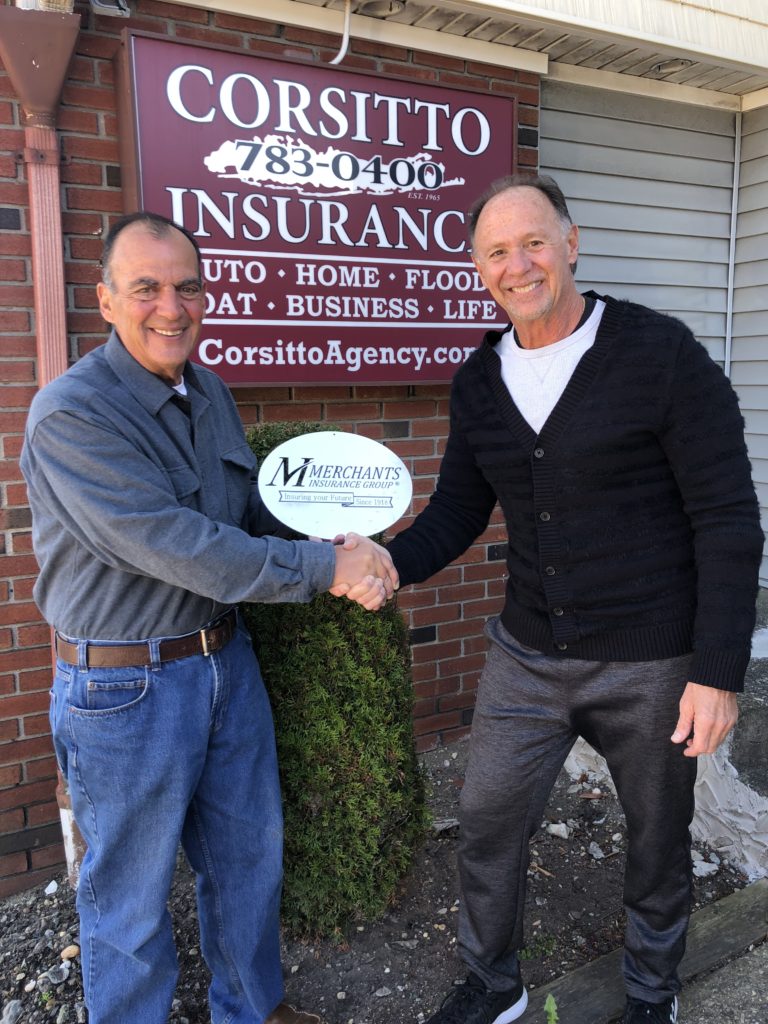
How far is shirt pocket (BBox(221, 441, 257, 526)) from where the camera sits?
201 centimetres

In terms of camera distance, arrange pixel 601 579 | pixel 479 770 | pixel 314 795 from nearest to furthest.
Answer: pixel 601 579 < pixel 479 770 < pixel 314 795

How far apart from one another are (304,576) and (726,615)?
0.96 m

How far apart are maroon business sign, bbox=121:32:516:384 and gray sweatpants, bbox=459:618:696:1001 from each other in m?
1.47

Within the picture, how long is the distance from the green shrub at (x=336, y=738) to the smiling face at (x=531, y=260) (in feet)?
2.40

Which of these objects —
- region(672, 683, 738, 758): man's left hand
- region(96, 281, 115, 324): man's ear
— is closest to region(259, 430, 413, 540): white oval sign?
region(96, 281, 115, 324): man's ear

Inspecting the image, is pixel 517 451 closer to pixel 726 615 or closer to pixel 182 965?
pixel 726 615

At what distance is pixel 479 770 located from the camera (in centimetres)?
215

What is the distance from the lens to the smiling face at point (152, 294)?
176cm

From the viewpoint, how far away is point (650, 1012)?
2109 millimetres

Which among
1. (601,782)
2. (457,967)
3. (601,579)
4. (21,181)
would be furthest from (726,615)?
(21,181)

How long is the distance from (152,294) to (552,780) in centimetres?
159

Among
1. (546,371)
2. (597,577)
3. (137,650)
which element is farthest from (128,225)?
(597,577)

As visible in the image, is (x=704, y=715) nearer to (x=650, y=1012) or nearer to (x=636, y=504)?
(x=636, y=504)

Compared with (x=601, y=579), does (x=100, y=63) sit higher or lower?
higher
